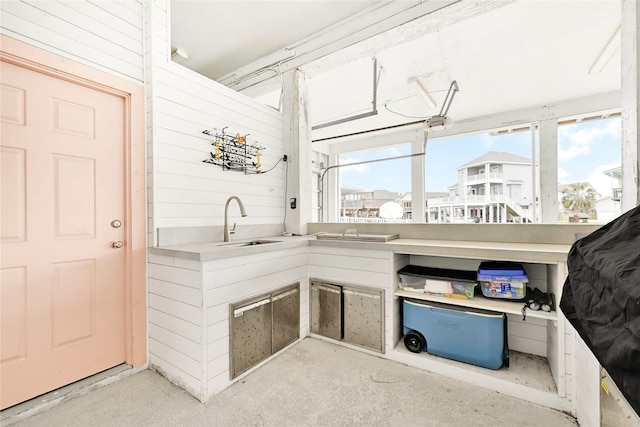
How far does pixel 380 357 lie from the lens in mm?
2201

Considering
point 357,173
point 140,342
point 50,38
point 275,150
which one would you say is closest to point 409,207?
point 357,173

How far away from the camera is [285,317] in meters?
A: 2.31

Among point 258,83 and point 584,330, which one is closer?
point 584,330

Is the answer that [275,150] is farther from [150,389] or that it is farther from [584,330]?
[584,330]

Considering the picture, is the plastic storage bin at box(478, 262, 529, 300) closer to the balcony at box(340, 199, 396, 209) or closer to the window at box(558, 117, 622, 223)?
Answer: the window at box(558, 117, 622, 223)

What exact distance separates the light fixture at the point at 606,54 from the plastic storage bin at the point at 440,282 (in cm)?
297

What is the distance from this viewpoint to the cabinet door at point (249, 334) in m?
1.88

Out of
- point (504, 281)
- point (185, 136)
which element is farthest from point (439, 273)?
point (185, 136)

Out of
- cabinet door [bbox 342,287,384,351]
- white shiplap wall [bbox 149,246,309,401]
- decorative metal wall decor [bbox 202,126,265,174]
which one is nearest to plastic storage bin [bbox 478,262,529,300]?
cabinet door [bbox 342,287,384,351]

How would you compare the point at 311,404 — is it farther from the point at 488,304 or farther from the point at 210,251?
the point at 488,304

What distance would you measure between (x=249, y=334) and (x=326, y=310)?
75 cm

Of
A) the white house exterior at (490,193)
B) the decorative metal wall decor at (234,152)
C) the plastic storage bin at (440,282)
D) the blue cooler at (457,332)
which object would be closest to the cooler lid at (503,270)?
the plastic storage bin at (440,282)

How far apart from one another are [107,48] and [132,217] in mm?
1227

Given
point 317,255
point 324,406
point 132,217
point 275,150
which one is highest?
point 275,150
